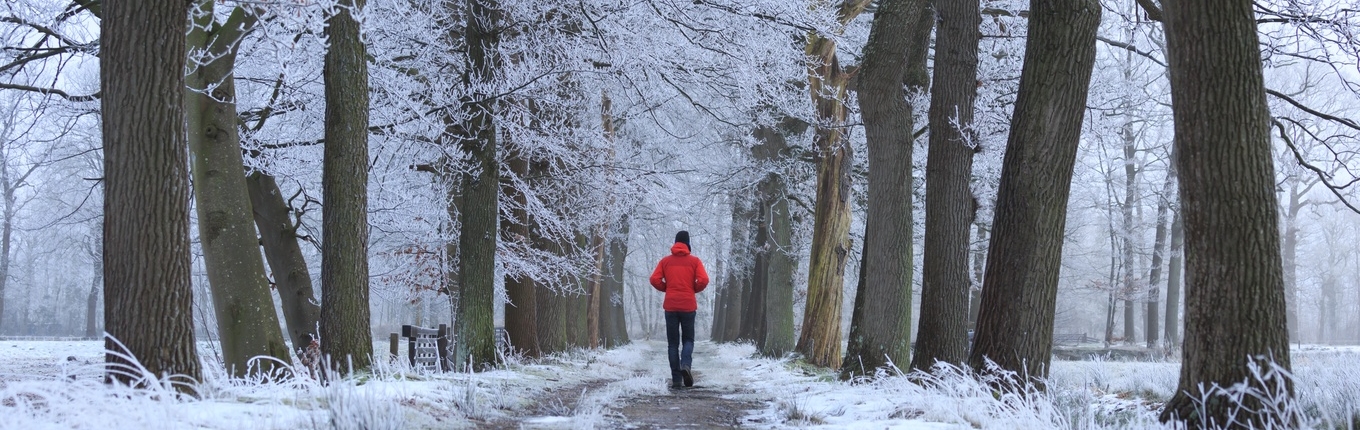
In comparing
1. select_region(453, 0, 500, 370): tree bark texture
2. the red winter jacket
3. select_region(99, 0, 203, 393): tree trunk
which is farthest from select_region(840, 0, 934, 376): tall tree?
select_region(99, 0, 203, 393): tree trunk

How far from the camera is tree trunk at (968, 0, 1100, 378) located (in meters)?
6.56

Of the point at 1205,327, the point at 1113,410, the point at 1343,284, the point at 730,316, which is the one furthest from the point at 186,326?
the point at 1343,284

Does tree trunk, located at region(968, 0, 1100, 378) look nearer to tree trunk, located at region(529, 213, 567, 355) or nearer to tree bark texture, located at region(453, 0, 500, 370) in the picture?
tree bark texture, located at region(453, 0, 500, 370)

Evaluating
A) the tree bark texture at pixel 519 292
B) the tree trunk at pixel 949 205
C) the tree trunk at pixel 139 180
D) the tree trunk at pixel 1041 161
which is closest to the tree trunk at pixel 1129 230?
the tree bark texture at pixel 519 292

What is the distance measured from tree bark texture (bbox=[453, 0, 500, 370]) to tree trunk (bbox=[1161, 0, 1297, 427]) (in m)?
7.46

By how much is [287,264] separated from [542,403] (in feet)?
15.8

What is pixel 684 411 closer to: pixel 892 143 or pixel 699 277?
pixel 699 277

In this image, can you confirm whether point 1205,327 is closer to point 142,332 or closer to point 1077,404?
point 1077,404

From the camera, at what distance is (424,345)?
12281 mm

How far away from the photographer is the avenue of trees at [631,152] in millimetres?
4641

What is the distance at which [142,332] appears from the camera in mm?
5098

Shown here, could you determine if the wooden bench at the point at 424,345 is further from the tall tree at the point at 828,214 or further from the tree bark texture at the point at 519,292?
the tall tree at the point at 828,214

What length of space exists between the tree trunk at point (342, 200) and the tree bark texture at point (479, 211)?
8.82 ft

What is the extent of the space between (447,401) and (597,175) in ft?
28.4
